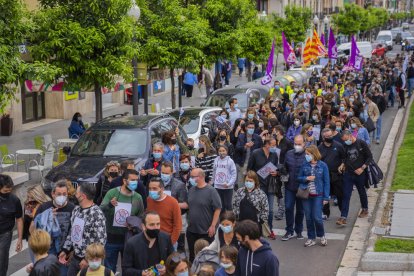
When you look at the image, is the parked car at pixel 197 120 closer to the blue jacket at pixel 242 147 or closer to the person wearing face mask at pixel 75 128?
the person wearing face mask at pixel 75 128

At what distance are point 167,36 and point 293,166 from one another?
11872 mm

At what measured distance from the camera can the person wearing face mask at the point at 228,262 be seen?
23.7ft

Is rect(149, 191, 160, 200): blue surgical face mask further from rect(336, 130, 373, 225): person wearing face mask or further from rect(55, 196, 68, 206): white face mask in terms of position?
rect(336, 130, 373, 225): person wearing face mask

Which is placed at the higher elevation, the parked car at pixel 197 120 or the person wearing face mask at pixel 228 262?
the parked car at pixel 197 120

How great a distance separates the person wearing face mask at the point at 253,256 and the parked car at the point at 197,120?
10843 millimetres

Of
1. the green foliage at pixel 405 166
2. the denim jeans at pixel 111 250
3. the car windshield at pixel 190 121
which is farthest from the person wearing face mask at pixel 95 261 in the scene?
the car windshield at pixel 190 121

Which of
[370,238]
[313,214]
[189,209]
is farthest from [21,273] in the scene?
[370,238]

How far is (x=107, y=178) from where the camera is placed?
35.1 feet

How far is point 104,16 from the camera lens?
57.5ft

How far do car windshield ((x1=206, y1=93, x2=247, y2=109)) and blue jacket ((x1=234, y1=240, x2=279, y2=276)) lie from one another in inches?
628

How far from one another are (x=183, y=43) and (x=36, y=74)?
10.4 m

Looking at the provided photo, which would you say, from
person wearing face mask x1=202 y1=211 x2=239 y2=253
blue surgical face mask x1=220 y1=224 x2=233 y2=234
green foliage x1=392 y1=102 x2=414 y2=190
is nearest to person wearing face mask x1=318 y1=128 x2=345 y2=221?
green foliage x1=392 y1=102 x2=414 y2=190

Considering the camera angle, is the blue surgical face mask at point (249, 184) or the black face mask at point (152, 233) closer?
the black face mask at point (152, 233)

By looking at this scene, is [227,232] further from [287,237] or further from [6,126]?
[6,126]
